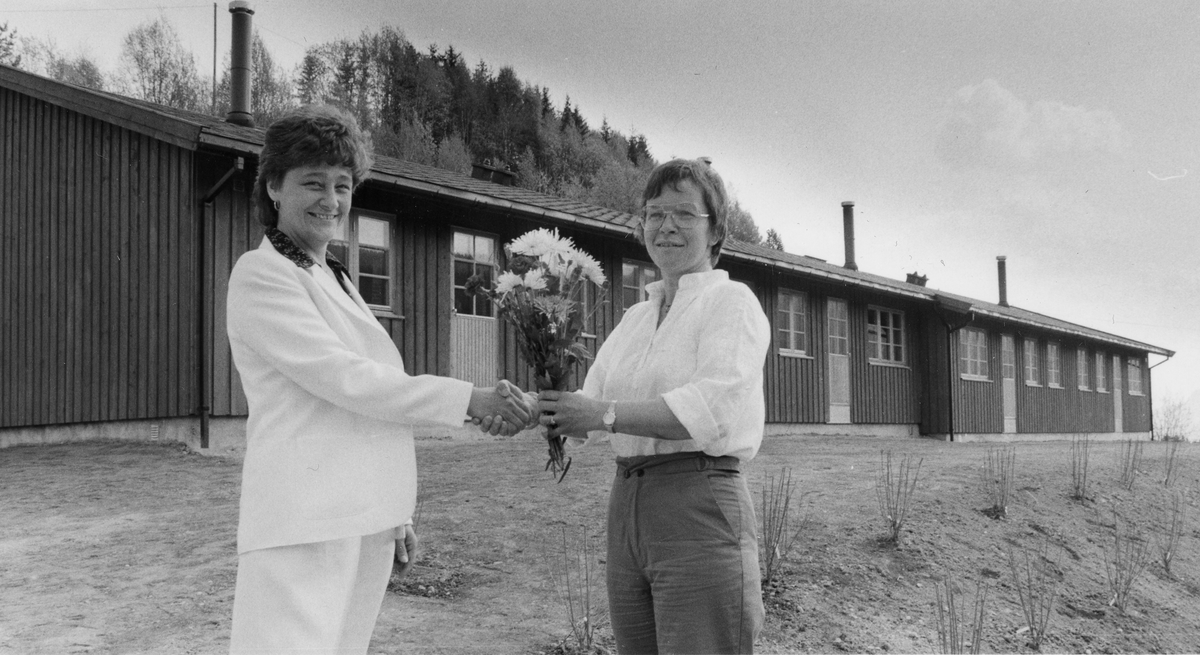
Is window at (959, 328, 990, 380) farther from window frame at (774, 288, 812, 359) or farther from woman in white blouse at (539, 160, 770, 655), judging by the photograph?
woman in white blouse at (539, 160, 770, 655)

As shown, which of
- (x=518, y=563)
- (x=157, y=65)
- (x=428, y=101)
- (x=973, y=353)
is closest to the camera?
(x=518, y=563)

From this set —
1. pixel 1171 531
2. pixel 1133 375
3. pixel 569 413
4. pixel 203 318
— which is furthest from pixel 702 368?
pixel 1133 375

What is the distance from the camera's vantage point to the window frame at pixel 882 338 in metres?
21.6

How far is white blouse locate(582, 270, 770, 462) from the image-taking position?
2.53 m

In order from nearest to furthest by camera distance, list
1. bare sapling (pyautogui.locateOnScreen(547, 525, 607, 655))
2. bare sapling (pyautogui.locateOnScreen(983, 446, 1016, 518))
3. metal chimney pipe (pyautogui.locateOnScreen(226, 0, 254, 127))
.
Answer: bare sapling (pyautogui.locateOnScreen(547, 525, 607, 655)) → bare sapling (pyautogui.locateOnScreen(983, 446, 1016, 518)) → metal chimney pipe (pyautogui.locateOnScreen(226, 0, 254, 127))

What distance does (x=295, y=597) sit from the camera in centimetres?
217

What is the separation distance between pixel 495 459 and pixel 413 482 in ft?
26.5

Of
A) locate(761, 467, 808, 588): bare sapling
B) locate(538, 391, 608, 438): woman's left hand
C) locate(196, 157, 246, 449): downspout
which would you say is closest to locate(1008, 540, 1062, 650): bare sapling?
locate(761, 467, 808, 588): bare sapling

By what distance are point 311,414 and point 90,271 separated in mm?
12262

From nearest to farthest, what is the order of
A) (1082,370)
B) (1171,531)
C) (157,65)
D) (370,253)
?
1. (1171,531)
2. (370,253)
3. (1082,370)
4. (157,65)

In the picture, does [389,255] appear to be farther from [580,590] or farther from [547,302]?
[547,302]

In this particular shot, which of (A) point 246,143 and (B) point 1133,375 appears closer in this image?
(A) point 246,143

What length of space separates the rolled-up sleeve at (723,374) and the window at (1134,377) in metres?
34.8

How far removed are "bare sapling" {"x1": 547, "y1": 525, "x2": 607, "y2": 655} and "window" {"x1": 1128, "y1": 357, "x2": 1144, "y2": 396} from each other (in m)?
32.1
